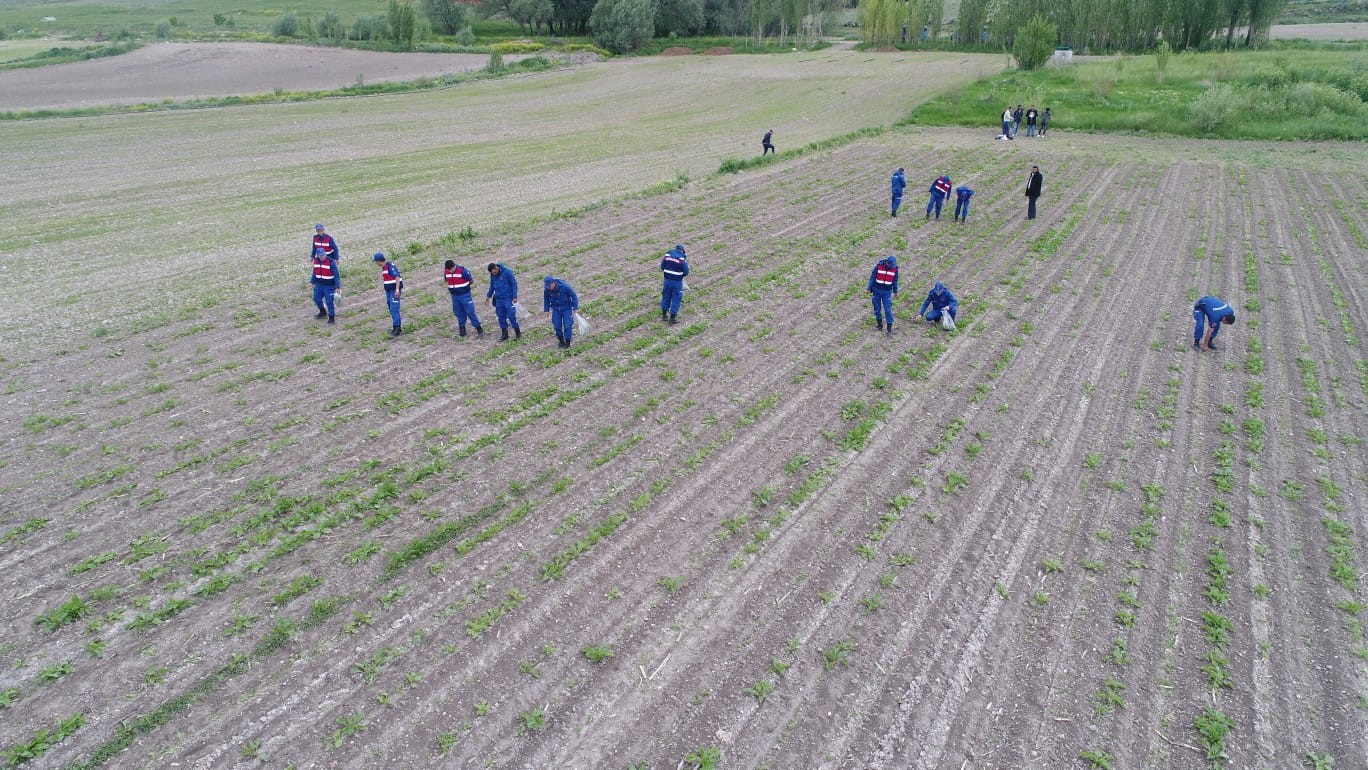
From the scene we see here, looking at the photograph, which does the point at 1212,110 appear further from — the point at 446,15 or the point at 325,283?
the point at 446,15

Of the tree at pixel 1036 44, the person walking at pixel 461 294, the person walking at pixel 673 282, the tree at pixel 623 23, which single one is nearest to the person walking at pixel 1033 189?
the person walking at pixel 673 282

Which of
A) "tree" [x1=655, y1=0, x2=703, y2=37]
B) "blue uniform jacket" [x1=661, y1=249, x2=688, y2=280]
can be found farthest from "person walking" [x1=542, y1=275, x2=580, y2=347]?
"tree" [x1=655, y1=0, x2=703, y2=37]

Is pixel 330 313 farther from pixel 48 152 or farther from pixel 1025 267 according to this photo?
pixel 48 152

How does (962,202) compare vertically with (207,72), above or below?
below

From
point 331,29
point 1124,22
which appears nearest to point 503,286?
point 1124,22

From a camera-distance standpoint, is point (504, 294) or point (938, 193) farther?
point (938, 193)

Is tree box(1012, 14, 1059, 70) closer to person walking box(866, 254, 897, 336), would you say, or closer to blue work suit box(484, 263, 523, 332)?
person walking box(866, 254, 897, 336)
